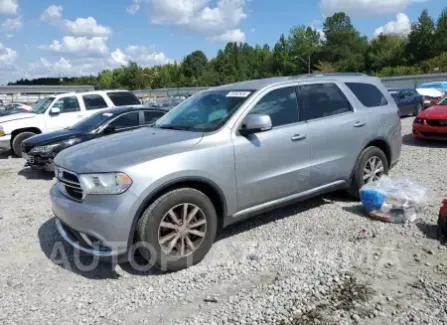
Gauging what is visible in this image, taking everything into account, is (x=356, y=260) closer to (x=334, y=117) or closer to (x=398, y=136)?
(x=334, y=117)

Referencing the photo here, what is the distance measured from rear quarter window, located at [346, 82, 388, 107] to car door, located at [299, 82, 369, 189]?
9.1 inches

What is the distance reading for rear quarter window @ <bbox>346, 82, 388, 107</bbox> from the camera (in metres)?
5.60

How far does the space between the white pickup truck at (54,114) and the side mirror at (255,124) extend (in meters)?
8.90

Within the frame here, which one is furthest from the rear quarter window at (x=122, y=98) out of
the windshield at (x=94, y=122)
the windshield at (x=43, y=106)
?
the windshield at (x=94, y=122)

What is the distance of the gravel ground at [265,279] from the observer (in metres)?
3.18

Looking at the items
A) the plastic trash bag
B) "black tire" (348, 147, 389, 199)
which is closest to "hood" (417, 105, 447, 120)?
"black tire" (348, 147, 389, 199)

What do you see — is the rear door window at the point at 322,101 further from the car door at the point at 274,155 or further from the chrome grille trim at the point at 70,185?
the chrome grille trim at the point at 70,185

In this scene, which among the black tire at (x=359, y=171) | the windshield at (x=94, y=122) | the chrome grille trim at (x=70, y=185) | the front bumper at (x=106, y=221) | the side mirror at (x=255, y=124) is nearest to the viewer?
the front bumper at (x=106, y=221)

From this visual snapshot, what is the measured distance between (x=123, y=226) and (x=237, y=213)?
1.25 m

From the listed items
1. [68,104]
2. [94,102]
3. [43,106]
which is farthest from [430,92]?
[43,106]

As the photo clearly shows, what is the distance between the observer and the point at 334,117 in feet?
16.9

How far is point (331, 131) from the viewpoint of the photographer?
5.04 meters

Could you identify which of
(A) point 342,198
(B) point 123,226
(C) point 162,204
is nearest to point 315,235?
(A) point 342,198

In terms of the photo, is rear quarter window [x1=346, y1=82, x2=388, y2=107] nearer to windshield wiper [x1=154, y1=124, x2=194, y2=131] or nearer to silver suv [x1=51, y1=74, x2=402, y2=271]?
silver suv [x1=51, y1=74, x2=402, y2=271]
